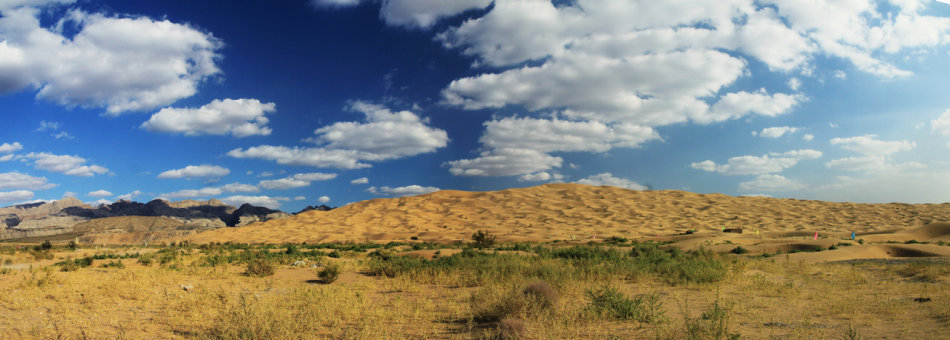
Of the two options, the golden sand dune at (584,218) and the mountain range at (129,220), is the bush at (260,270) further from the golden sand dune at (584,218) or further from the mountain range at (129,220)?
the mountain range at (129,220)

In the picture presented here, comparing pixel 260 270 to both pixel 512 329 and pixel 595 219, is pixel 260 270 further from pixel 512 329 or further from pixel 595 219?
pixel 595 219

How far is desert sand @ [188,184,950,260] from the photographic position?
124 ft

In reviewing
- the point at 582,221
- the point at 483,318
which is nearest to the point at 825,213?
the point at 582,221

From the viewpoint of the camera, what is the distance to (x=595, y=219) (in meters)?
49.8

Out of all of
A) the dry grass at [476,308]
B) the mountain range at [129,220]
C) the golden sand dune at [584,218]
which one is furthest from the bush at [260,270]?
the mountain range at [129,220]

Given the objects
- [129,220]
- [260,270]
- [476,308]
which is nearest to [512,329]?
[476,308]

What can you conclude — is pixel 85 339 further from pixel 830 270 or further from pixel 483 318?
pixel 830 270

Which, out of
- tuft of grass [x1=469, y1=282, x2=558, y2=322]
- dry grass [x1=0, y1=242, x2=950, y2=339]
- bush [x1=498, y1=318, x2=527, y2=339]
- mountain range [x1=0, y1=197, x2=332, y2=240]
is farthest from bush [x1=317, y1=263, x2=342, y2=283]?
mountain range [x1=0, y1=197, x2=332, y2=240]

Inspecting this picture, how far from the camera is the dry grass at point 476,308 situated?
20.2 ft

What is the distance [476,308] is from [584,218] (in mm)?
45824

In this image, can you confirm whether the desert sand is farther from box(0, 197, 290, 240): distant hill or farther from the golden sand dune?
box(0, 197, 290, 240): distant hill

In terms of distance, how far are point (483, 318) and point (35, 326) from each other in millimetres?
6782

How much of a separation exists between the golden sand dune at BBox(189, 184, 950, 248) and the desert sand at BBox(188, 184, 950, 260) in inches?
4.1

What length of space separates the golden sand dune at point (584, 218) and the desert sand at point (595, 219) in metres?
0.10
